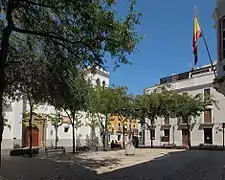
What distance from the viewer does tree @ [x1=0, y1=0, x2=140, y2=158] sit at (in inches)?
429

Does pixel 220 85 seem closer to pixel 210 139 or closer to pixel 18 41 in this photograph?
pixel 18 41

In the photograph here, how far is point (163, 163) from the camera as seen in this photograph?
20.2m

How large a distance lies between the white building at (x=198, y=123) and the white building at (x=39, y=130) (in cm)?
1093

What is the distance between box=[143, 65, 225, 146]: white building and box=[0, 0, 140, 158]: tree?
40.2 meters

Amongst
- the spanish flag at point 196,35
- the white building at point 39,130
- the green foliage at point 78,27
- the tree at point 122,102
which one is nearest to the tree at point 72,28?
the green foliage at point 78,27

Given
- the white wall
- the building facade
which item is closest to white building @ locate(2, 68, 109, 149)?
the white wall

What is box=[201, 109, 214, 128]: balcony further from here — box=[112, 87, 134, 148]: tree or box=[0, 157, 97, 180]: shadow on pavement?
box=[0, 157, 97, 180]: shadow on pavement

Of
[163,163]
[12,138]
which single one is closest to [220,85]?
[163,163]

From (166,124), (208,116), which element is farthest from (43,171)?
(166,124)

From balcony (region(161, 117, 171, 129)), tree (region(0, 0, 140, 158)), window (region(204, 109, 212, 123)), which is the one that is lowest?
balcony (region(161, 117, 171, 129))

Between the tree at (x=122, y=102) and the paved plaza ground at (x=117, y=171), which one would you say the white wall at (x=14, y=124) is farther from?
the paved plaza ground at (x=117, y=171)

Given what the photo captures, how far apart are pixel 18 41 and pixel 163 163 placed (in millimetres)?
9626

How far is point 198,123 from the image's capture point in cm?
5678

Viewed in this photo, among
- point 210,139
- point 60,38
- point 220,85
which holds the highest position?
point 60,38
